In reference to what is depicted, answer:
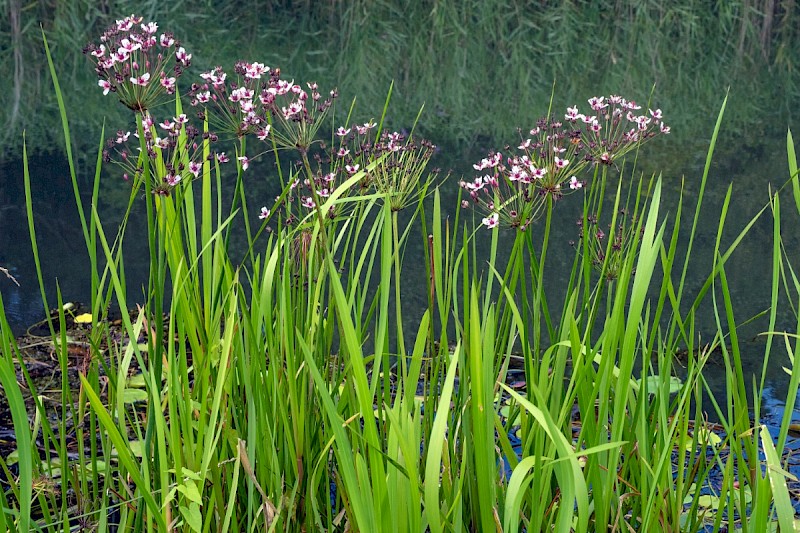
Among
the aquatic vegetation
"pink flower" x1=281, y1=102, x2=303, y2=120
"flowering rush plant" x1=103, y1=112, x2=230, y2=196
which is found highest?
"pink flower" x1=281, y1=102, x2=303, y2=120

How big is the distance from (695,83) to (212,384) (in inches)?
283

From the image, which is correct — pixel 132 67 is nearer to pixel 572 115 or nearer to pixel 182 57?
pixel 182 57

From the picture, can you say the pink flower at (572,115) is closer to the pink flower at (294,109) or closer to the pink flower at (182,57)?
the pink flower at (294,109)

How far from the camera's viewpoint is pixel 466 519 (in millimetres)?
1398

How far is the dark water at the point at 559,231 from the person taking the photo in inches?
124

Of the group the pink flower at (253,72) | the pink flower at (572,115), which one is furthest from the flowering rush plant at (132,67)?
the pink flower at (572,115)

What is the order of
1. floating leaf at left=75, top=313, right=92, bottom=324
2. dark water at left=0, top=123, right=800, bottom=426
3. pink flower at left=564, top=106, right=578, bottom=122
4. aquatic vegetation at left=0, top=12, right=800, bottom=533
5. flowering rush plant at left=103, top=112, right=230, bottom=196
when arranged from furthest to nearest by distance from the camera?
dark water at left=0, top=123, right=800, bottom=426 → floating leaf at left=75, top=313, right=92, bottom=324 → pink flower at left=564, top=106, right=578, bottom=122 → flowering rush plant at left=103, top=112, right=230, bottom=196 → aquatic vegetation at left=0, top=12, right=800, bottom=533

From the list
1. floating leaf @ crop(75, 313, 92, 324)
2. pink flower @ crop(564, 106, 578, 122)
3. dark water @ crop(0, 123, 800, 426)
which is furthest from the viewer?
dark water @ crop(0, 123, 800, 426)

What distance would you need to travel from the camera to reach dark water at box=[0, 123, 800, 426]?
3143 mm

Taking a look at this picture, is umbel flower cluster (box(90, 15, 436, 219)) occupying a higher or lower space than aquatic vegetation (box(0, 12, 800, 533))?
higher

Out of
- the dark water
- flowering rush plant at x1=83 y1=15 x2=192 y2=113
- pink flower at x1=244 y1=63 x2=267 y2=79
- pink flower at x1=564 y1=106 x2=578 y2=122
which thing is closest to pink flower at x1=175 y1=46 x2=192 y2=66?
flowering rush plant at x1=83 y1=15 x2=192 y2=113

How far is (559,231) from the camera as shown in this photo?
396 cm

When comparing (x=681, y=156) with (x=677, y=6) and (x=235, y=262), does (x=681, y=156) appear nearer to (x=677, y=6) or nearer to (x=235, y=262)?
(x=235, y=262)

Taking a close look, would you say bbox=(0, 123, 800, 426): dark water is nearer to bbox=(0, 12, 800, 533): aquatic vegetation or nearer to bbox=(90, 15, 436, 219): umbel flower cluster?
bbox=(0, 12, 800, 533): aquatic vegetation
